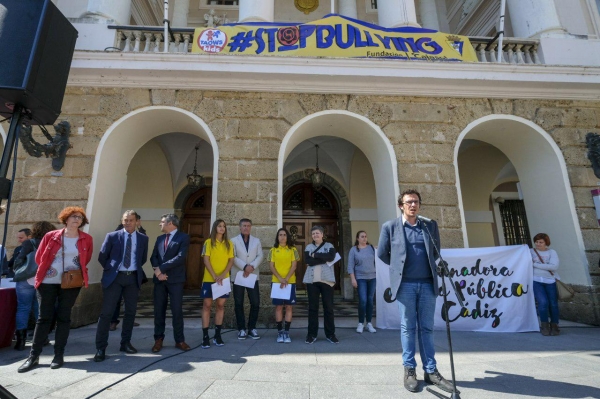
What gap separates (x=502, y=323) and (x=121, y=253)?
6.02 metres

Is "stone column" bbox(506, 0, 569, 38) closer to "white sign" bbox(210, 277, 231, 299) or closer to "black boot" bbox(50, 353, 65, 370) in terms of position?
"white sign" bbox(210, 277, 231, 299)

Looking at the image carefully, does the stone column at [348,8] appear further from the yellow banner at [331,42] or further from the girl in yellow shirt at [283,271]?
the girl in yellow shirt at [283,271]

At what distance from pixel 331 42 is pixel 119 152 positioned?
5261 mm

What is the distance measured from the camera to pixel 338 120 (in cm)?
717

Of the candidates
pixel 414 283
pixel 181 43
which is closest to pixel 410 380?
pixel 414 283

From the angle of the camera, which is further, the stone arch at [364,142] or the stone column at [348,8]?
the stone column at [348,8]

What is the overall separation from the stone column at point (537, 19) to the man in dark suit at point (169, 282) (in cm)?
931

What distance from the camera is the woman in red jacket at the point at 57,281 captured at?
3.41 meters

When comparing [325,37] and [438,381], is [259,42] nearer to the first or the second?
[325,37]

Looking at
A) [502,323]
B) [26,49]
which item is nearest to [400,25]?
[502,323]

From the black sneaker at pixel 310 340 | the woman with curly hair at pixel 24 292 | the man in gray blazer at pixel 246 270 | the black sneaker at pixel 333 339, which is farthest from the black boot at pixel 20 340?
the black sneaker at pixel 333 339

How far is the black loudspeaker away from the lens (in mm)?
1938

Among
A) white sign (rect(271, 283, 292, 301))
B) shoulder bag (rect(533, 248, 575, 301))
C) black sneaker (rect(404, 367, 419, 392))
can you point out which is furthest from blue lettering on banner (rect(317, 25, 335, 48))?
black sneaker (rect(404, 367, 419, 392))

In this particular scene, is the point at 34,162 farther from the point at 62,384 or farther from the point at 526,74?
the point at 526,74
